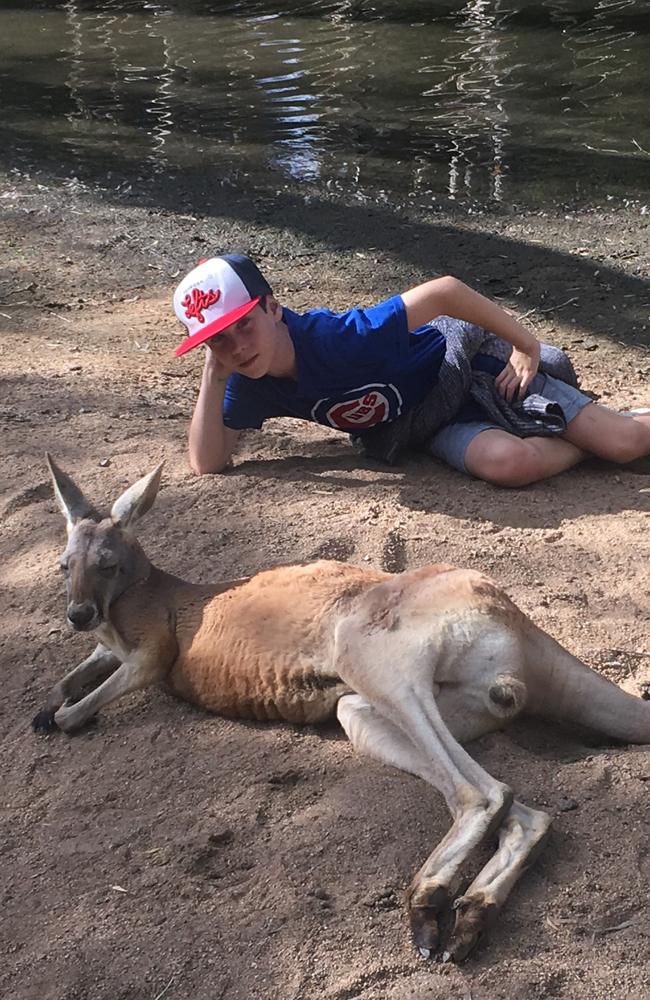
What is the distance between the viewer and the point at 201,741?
3.04 metres

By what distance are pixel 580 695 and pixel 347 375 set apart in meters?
1.67

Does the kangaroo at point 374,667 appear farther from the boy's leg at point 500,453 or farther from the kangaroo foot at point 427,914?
the boy's leg at point 500,453

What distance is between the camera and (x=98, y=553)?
10.6 feet

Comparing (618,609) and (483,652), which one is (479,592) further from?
(618,609)

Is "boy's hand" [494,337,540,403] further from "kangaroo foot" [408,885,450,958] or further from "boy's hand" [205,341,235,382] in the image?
"kangaroo foot" [408,885,450,958]

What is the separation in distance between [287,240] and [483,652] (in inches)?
173

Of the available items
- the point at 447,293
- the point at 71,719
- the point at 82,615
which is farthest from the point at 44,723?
the point at 447,293

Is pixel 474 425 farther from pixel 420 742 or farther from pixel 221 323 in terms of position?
pixel 420 742

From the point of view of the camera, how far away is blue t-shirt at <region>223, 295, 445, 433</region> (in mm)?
4156

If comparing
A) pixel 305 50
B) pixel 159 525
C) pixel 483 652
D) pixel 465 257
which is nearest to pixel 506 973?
pixel 483 652

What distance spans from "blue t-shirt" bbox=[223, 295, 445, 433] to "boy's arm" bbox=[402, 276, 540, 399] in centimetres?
6

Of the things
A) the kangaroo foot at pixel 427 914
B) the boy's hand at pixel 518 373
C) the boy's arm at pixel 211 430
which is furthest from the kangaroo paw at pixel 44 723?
the boy's hand at pixel 518 373

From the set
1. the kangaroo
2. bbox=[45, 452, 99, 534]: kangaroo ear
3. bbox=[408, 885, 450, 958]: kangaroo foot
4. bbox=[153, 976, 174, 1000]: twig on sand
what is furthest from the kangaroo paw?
bbox=[408, 885, 450, 958]: kangaroo foot

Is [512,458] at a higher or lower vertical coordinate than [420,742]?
lower
